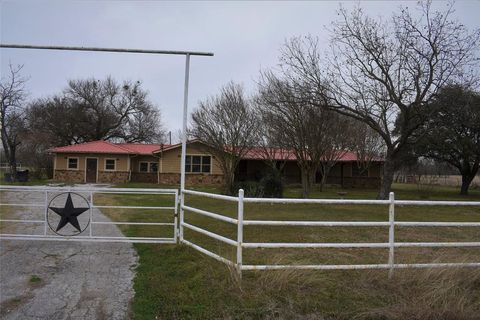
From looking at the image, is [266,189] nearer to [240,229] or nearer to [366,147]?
[240,229]

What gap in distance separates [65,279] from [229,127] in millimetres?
21724

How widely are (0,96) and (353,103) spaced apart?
27576 millimetres

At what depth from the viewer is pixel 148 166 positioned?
42.3 metres

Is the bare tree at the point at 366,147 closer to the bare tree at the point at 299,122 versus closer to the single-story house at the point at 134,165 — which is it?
the single-story house at the point at 134,165

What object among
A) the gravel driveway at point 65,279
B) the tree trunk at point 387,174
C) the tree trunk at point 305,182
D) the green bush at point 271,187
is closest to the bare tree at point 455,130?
the tree trunk at point 387,174

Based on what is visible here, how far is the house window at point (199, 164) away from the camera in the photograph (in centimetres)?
3881

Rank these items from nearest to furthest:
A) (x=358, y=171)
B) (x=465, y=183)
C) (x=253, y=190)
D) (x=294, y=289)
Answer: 1. (x=294, y=289)
2. (x=253, y=190)
3. (x=465, y=183)
4. (x=358, y=171)

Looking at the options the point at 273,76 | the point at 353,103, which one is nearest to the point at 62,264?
the point at 353,103

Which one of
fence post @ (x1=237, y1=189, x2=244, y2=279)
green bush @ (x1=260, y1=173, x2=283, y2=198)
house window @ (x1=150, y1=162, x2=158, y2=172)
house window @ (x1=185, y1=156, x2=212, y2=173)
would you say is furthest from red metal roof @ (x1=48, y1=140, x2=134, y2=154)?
fence post @ (x1=237, y1=189, x2=244, y2=279)

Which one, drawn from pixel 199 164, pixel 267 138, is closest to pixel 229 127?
pixel 267 138

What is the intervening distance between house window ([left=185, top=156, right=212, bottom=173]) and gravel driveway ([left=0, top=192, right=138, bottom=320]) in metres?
29.5

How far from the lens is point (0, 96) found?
35594 mm

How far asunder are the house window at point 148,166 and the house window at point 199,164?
472 cm

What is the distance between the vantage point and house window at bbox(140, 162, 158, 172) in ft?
138
